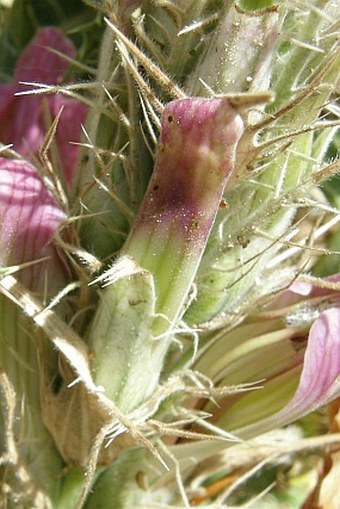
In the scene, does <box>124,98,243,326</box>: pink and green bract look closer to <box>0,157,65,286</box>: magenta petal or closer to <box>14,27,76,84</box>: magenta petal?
<box>0,157,65,286</box>: magenta petal

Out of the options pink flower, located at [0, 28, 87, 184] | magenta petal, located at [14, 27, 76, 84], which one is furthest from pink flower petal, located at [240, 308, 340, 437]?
magenta petal, located at [14, 27, 76, 84]

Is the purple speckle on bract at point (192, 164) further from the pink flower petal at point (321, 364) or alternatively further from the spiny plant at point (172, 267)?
the pink flower petal at point (321, 364)

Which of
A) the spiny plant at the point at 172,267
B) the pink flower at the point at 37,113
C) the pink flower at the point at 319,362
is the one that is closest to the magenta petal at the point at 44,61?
the pink flower at the point at 37,113

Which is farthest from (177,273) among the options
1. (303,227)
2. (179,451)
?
(303,227)

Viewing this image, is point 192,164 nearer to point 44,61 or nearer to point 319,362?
point 319,362

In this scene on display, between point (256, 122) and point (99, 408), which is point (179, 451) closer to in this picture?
point (99, 408)

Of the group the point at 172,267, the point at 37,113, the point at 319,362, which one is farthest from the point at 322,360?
the point at 37,113
